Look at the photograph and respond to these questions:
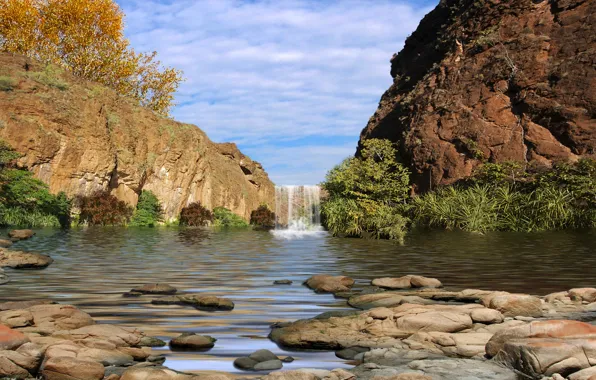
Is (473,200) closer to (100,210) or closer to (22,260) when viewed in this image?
(22,260)

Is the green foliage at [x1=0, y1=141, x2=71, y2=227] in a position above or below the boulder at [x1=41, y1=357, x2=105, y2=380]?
above

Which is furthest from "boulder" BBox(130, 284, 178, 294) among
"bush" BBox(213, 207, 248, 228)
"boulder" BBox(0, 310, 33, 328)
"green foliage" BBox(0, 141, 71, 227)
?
"bush" BBox(213, 207, 248, 228)

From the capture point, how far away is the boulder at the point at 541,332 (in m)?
5.86

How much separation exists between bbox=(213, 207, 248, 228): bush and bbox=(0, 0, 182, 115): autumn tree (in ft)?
44.8

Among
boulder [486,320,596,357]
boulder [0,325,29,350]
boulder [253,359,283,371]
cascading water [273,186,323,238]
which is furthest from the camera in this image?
cascading water [273,186,323,238]

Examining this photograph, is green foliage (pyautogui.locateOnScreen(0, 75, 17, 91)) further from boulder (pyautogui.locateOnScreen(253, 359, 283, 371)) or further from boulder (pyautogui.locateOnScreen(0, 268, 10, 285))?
boulder (pyautogui.locateOnScreen(253, 359, 283, 371))

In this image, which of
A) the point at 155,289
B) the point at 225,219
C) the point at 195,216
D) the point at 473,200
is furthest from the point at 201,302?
the point at 225,219

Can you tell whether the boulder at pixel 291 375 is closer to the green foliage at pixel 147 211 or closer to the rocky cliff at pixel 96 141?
the rocky cliff at pixel 96 141

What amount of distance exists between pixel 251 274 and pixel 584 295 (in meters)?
6.77

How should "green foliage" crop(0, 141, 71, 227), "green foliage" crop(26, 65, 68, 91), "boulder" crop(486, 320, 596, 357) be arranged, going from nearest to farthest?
"boulder" crop(486, 320, 596, 357)
"green foliage" crop(0, 141, 71, 227)
"green foliage" crop(26, 65, 68, 91)

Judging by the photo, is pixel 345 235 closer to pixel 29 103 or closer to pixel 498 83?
pixel 498 83

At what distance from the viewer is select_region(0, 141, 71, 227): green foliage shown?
32.9 m

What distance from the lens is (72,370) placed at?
516 centimetres

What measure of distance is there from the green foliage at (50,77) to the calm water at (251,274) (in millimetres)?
19504
